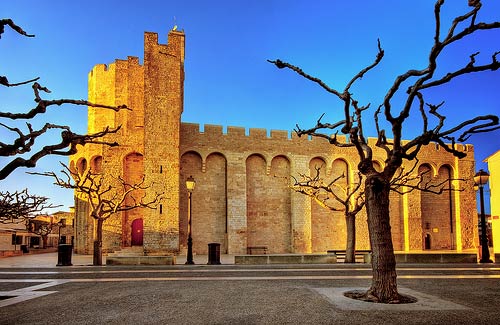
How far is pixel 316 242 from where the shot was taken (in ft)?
105

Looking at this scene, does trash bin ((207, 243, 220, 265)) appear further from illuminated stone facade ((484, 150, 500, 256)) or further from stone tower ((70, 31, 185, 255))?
illuminated stone facade ((484, 150, 500, 256))

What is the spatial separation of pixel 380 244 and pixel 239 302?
2.93 meters

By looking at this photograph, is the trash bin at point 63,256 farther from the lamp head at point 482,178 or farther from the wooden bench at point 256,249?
the lamp head at point 482,178

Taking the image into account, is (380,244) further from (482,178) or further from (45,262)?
(45,262)

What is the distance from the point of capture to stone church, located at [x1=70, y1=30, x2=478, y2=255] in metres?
28.3

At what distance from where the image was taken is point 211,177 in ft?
101

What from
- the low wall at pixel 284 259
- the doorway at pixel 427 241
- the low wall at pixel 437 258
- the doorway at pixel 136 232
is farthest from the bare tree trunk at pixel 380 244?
the doorway at pixel 427 241

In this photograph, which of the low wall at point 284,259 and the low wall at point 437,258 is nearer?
the low wall at point 437,258

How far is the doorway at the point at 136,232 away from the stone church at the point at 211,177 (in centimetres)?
7

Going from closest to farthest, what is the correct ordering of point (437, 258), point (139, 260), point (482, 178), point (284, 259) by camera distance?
point (139, 260) → point (437, 258) → point (482, 178) → point (284, 259)

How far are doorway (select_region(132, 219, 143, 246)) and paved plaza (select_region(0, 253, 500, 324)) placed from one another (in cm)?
1976

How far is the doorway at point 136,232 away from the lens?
3061 cm

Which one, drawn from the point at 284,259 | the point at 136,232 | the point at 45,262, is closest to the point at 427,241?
the point at 284,259

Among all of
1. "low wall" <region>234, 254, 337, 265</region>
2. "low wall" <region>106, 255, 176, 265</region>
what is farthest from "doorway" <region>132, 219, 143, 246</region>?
"low wall" <region>234, 254, 337, 265</region>
